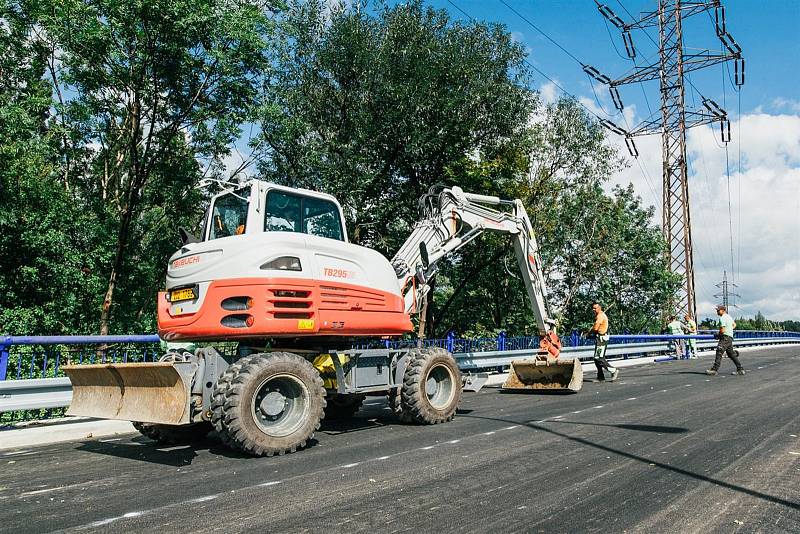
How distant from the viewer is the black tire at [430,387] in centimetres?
866

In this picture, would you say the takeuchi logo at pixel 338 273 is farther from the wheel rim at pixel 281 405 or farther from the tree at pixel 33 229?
the tree at pixel 33 229

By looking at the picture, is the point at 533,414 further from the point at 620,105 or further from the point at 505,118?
the point at 620,105

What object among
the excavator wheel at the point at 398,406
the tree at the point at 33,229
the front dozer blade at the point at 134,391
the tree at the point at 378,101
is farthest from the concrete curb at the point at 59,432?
the tree at the point at 378,101

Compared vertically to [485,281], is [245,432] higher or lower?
lower

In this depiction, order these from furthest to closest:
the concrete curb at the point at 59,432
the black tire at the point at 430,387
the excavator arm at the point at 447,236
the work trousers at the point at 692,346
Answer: the work trousers at the point at 692,346 → the excavator arm at the point at 447,236 → the black tire at the point at 430,387 → the concrete curb at the point at 59,432

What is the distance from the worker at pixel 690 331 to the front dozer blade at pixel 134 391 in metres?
25.0

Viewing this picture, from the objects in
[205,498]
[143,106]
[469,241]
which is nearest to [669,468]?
[205,498]

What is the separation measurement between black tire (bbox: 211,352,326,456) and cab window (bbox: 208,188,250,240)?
174cm

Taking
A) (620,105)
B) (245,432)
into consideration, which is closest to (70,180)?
(245,432)

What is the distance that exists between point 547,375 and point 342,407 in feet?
17.3

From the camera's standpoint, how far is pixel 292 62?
2119 cm

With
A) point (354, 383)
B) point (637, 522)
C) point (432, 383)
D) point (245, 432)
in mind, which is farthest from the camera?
point (432, 383)

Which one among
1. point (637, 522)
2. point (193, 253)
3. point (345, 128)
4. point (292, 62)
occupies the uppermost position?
point (292, 62)

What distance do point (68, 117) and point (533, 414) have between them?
589 inches
